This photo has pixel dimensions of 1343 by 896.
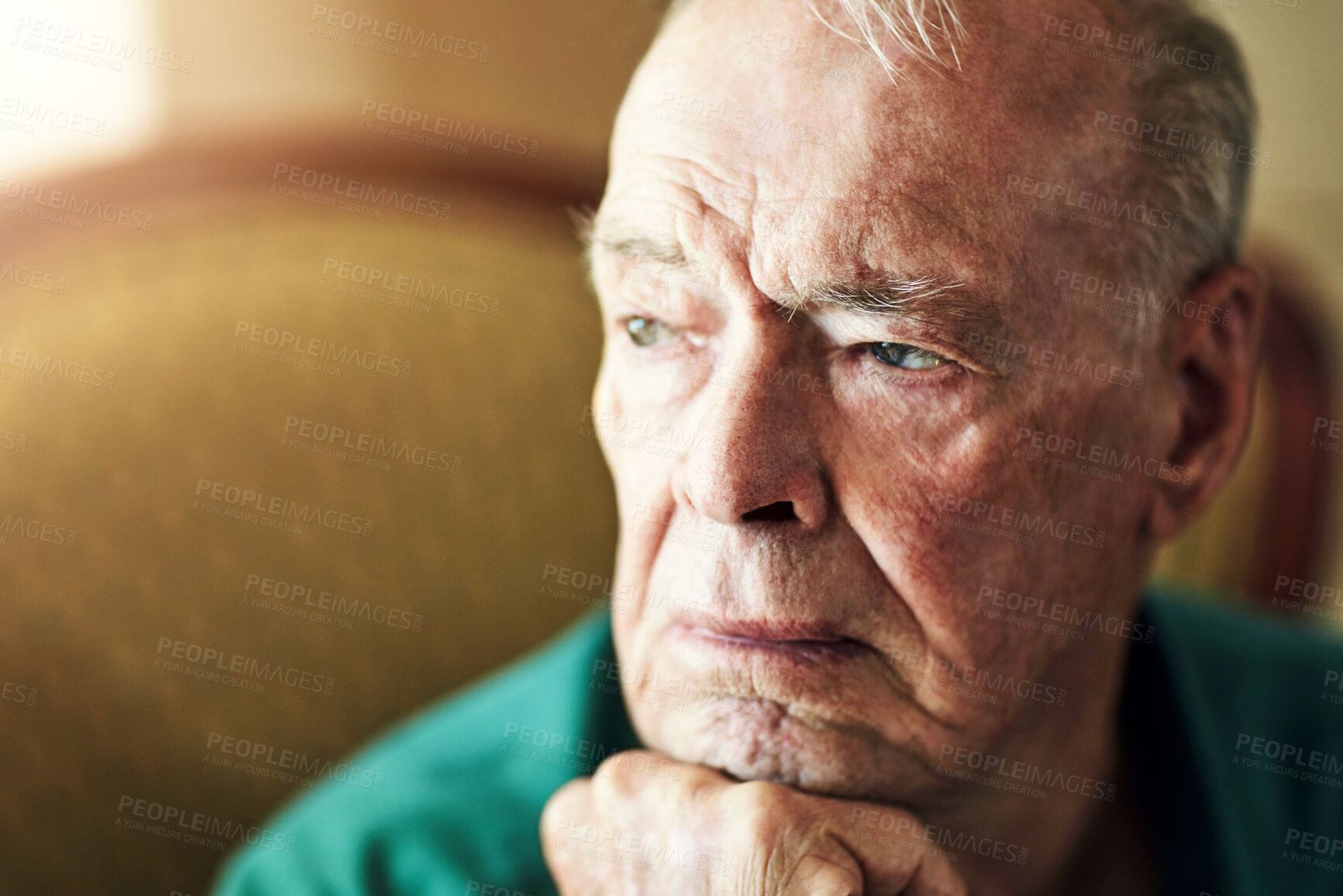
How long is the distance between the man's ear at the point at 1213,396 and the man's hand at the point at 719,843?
1.31 ft

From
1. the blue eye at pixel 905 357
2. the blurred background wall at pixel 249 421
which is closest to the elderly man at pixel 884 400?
the blue eye at pixel 905 357

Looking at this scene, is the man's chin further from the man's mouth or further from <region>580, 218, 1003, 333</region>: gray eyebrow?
<region>580, 218, 1003, 333</region>: gray eyebrow

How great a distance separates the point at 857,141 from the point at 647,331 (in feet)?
0.73

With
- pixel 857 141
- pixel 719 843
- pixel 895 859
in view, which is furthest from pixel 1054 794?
pixel 857 141

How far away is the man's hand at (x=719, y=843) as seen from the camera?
69 cm

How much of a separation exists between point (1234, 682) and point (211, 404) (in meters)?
1.33

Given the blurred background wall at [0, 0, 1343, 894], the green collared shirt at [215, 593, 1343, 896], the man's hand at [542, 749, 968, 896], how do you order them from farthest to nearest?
the blurred background wall at [0, 0, 1343, 894], the green collared shirt at [215, 593, 1343, 896], the man's hand at [542, 749, 968, 896]

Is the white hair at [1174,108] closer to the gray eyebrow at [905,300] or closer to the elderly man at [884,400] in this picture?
the elderly man at [884,400]

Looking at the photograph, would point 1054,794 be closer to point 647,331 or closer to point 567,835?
point 567,835

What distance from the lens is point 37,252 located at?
1.15 m

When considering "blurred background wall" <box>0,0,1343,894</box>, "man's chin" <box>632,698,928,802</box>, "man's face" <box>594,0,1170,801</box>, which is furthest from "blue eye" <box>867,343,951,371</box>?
"blurred background wall" <box>0,0,1343,894</box>

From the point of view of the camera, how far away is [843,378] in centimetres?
73

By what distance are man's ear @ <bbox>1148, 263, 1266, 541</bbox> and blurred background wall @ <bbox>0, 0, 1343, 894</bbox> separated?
0.77 meters

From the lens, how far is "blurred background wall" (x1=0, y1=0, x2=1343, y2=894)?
1141 mm
